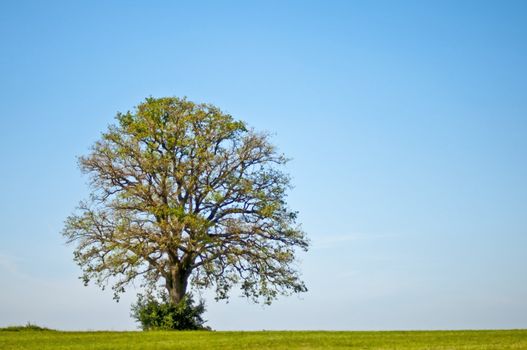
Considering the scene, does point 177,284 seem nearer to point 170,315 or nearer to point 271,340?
point 170,315

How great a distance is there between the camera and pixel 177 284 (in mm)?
51531

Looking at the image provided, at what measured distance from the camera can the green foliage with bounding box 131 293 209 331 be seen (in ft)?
157

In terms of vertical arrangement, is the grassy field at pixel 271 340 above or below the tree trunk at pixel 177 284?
below

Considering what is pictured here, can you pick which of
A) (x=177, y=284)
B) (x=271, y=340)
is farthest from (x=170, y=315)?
(x=271, y=340)

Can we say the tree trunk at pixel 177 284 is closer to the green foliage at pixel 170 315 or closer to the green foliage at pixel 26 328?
the green foliage at pixel 170 315

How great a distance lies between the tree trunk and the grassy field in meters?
8.68

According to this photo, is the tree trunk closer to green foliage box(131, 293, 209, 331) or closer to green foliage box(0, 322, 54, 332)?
green foliage box(131, 293, 209, 331)

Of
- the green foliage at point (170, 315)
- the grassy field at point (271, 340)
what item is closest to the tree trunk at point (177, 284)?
the green foliage at point (170, 315)

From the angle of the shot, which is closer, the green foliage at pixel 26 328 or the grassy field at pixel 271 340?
the grassy field at pixel 271 340

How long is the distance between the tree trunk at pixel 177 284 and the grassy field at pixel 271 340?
28.5ft

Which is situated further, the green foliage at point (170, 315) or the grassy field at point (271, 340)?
the green foliage at point (170, 315)

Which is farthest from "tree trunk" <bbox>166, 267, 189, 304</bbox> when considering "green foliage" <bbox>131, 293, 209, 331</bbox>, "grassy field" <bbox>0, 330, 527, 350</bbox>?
"grassy field" <bbox>0, 330, 527, 350</bbox>

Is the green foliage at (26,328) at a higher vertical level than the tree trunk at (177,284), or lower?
lower

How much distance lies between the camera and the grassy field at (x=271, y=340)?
3459cm
